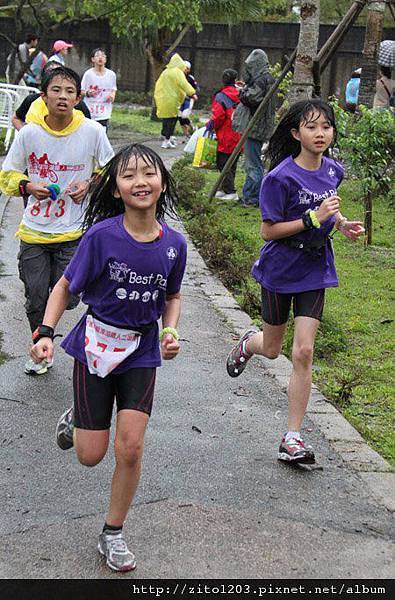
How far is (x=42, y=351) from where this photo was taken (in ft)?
14.0

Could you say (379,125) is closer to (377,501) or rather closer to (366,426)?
(366,426)

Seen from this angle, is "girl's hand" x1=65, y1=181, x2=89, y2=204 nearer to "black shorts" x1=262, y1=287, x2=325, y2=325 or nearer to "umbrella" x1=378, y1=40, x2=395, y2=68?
"black shorts" x1=262, y1=287, x2=325, y2=325

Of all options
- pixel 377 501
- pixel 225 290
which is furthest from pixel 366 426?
pixel 225 290

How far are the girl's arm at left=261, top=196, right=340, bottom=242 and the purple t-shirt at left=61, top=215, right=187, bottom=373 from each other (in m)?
1.10

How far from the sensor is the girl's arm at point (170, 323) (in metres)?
4.25

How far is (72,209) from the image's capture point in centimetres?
672

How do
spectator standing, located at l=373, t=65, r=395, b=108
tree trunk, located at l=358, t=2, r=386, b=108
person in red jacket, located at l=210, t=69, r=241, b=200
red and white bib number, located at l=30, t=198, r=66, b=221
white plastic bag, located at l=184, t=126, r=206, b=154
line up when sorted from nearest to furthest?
red and white bib number, located at l=30, t=198, r=66, b=221 < person in red jacket, located at l=210, t=69, r=241, b=200 < tree trunk, located at l=358, t=2, r=386, b=108 < white plastic bag, located at l=184, t=126, r=206, b=154 < spectator standing, located at l=373, t=65, r=395, b=108

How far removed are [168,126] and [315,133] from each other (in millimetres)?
15568

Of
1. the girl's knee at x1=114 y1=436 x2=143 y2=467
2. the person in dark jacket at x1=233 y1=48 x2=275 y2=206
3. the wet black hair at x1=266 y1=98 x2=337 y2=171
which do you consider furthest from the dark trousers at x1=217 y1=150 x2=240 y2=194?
the girl's knee at x1=114 y1=436 x2=143 y2=467

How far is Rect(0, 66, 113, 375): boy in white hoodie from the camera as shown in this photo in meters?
6.45

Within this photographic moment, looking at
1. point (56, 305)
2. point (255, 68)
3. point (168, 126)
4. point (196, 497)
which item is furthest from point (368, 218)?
point (168, 126)

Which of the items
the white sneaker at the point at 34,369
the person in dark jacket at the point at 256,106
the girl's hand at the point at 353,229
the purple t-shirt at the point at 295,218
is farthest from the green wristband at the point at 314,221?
the person in dark jacket at the point at 256,106

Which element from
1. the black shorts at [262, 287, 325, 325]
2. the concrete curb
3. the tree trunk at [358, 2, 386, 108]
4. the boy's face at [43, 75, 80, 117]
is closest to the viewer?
the concrete curb

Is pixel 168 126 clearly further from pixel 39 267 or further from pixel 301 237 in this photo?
pixel 301 237
